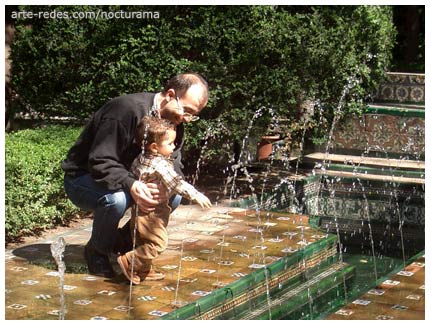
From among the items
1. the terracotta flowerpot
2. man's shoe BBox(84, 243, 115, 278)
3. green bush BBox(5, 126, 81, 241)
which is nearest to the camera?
man's shoe BBox(84, 243, 115, 278)

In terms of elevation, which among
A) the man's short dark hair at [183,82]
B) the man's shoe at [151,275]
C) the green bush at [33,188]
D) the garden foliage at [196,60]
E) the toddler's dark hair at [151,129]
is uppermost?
the garden foliage at [196,60]

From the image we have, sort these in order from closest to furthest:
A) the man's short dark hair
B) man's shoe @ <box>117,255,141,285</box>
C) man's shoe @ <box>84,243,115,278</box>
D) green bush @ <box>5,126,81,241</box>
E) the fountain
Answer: the fountain, the man's short dark hair, man's shoe @ <box>117,255,141,285</box>, man's shoe @ <box>84,243,115,278</box>, green bush @ <box>5,126,81,241</box>

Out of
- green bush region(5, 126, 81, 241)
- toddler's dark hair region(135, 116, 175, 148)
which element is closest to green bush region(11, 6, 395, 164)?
green bush region(5, 126, 81, 241)

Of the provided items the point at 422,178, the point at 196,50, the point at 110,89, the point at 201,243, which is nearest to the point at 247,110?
the point at 196,50

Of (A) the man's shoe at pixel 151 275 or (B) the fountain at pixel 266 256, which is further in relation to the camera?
(A) the man's shoe at pixel 151 275

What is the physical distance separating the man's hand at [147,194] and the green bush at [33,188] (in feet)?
5.42

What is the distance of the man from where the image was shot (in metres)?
5.38

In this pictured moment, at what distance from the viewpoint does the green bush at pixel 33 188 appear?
6723 millimetres

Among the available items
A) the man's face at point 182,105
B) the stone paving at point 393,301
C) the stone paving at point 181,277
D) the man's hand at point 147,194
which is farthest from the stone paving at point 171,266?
the man's face at point 182,105

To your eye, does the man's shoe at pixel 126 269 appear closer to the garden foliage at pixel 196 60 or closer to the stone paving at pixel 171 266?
the stone paving at pixel 171 266

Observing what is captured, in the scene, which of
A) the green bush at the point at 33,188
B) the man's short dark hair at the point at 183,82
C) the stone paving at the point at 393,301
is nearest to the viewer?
the stone paving at the point at 393,301

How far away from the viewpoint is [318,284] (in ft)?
20.3

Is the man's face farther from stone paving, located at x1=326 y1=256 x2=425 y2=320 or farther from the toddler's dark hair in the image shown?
stone paving, located at x1=326 y1=256 x2=425 y2=320
